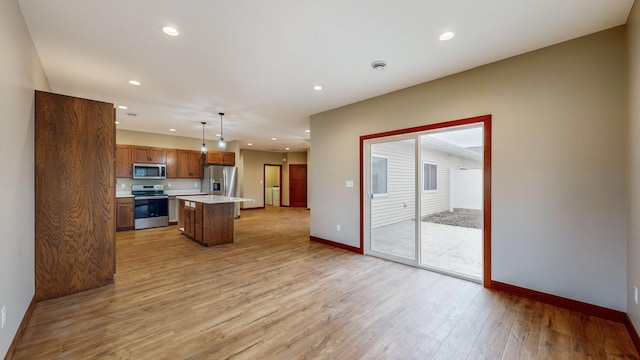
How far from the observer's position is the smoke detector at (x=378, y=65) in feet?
9.95

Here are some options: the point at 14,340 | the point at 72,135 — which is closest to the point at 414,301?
the point at 14,340

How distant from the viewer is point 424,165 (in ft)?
12.5

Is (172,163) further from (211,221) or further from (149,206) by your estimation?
(211,221)

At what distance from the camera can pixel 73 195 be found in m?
2.89

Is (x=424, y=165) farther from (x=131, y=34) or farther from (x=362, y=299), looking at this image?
(x=131, y=34)

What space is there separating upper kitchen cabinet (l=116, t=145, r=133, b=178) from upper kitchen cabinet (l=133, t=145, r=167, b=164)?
0.15m

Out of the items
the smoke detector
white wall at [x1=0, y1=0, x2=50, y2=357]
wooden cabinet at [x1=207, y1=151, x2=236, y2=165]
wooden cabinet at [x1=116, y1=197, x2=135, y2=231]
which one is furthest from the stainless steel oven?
the smoke detector

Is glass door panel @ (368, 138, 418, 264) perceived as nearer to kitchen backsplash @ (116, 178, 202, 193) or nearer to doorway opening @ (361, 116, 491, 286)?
doorway opening @ (361, 116, 491, 286)

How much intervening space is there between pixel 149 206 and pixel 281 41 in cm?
626

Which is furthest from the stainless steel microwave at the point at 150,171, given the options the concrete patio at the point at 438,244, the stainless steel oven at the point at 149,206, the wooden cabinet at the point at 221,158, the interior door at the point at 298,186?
the concrete patio at the point at 438,244

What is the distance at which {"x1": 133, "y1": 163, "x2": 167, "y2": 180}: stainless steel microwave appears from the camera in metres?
6.79

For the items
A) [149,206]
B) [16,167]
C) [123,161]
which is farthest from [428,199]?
[123,161]

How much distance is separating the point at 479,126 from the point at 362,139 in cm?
177

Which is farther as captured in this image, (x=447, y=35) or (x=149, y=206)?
(x=149, y=206)
